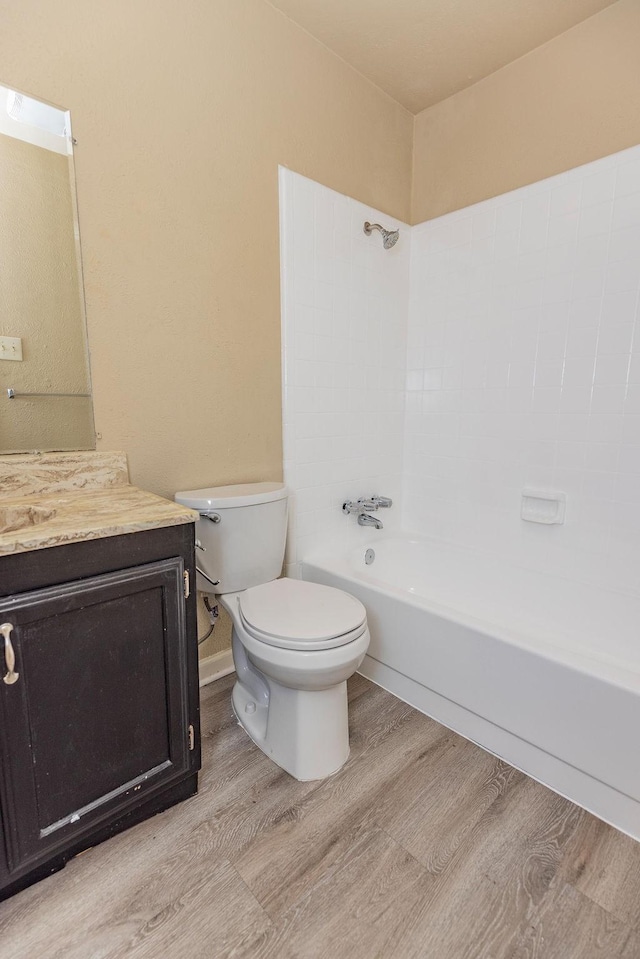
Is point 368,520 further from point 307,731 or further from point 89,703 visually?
point 89,703

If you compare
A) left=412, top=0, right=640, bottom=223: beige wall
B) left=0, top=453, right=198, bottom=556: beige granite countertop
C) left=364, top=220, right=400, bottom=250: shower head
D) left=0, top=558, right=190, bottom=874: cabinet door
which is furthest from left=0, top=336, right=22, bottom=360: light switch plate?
left=412, top=0, right=640, bottom=223: beige wall

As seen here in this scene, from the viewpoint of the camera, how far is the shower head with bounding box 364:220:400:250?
2.14 metres

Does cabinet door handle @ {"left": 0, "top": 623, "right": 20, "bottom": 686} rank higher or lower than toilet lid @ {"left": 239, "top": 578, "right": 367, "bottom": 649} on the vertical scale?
higher

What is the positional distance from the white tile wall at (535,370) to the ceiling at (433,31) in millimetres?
529

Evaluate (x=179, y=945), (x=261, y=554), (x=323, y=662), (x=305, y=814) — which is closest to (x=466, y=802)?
(x=305, y=814)

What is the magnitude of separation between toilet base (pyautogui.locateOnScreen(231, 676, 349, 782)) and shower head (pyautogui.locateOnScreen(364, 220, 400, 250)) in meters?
1.96

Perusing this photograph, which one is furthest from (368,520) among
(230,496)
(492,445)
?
(230,496)

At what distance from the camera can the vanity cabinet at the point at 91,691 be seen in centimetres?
94

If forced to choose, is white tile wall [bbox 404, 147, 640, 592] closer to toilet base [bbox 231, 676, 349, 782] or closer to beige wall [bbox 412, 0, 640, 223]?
beige wall [bbox 412, 0, 640, 223]

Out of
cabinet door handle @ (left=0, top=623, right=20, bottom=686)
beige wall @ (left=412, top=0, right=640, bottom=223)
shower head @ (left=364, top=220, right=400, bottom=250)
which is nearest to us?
cabinet door handle @ (left=0, top=623, right=20, bottom=686)

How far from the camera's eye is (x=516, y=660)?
1386 millimetres

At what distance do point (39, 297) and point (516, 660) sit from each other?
5.86 ft

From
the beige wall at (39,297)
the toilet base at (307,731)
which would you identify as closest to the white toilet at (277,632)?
the toilet base at (307,731)

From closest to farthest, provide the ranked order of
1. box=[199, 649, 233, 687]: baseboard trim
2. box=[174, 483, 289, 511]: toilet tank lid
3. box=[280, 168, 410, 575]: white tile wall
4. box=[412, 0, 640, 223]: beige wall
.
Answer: box=[174, 483, 289, 511]: toilet tank lid < box=[412, 0, 640, 223]: beige wall < box=[199, 649, 233, 687]: baseboard trim < box=[280, 168, 410, 575]: white tile wall
